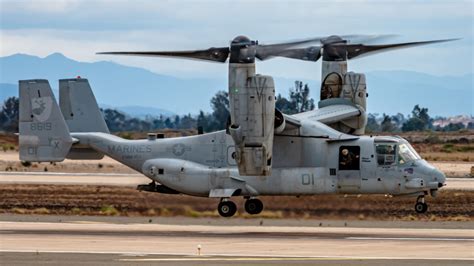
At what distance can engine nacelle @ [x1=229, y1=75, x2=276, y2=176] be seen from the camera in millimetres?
35125

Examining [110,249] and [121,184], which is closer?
[110,249]

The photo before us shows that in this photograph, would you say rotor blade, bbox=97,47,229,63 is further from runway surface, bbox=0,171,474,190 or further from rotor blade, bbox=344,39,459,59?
runway surface, bbox=0,171,474,190

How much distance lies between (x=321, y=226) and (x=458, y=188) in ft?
53.9

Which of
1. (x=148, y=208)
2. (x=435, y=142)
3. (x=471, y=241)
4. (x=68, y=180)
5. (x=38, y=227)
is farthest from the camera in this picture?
(x=435, y=142)

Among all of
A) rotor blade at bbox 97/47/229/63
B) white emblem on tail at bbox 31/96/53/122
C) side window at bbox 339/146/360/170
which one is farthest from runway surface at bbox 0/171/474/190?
rotor blade at bbox 97/47/229/63

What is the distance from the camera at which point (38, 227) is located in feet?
121

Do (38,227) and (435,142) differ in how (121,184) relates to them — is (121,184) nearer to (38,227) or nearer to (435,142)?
(38,227)

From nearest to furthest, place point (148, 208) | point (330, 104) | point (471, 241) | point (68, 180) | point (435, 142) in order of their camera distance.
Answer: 1. point (471, 241)
2. point (148, 208)
3. point (330, 104)
4. point (68, 180)
5. point (435, 142)

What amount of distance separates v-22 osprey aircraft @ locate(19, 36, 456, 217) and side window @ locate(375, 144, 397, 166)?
32 millimetres

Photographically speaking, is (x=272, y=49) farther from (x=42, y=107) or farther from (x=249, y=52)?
(x=42, y=107)

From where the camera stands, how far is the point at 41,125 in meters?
42.8

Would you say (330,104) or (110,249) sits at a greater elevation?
(330,104)

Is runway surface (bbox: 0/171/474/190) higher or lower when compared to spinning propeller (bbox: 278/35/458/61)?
lower

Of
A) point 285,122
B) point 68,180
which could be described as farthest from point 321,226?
point 68,180
